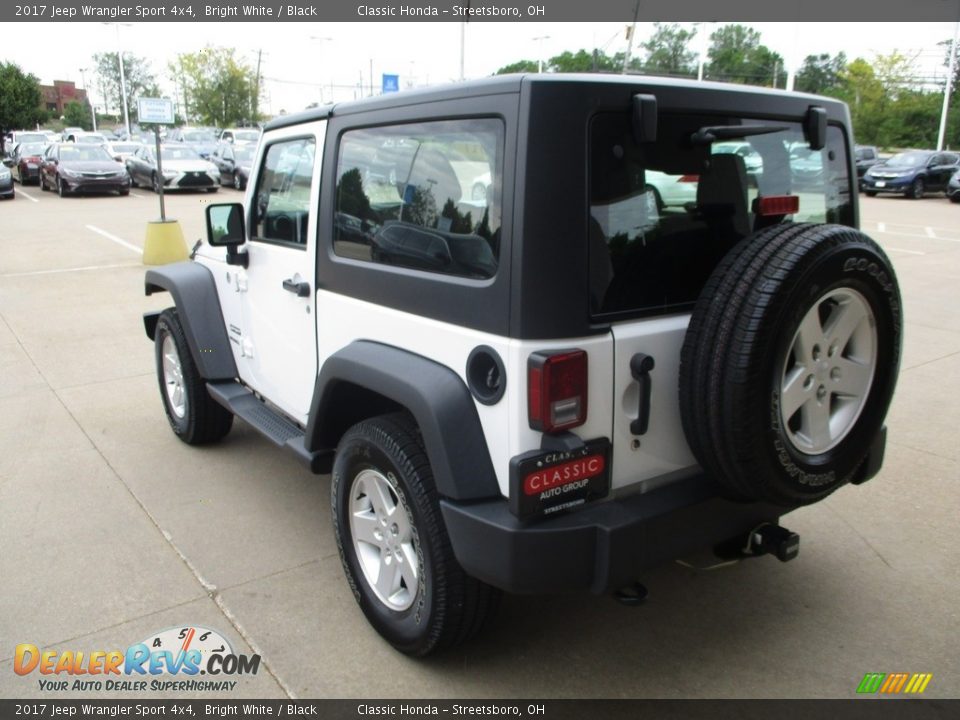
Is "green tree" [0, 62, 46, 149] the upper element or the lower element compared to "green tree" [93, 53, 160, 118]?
lower

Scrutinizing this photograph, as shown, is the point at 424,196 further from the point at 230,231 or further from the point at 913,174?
the point at 913,174

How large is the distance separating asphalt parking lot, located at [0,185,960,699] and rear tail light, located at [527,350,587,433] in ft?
3.47

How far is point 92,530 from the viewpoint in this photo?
3.76 metres

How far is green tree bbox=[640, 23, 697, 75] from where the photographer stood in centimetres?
2861

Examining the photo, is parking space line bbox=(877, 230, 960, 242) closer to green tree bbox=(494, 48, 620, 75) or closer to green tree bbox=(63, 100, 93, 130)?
green tree bbox=(494, 48, 620, 75)

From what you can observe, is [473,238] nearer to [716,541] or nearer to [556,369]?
[556,369]

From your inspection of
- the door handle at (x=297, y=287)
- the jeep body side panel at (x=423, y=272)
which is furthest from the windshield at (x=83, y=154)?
the jeep body side panel at (x=423, y=272)

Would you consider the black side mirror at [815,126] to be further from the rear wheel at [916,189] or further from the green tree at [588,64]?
the rear wheel at [916,189]

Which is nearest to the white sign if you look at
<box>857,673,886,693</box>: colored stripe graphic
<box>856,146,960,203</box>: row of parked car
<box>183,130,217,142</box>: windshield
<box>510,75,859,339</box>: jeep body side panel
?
<box>510,75,859,339</box>: jeep body side panel

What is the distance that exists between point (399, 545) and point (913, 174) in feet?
88.8

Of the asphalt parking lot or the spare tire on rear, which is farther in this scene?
the asphalt parking lot

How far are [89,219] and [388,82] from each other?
7.18 metres

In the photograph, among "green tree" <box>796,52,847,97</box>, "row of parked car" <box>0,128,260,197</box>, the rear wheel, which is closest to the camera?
"row of parked car" <box>0,128,260,197</box>

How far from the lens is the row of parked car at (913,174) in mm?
25031
